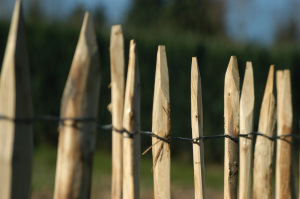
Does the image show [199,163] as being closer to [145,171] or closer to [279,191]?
[279,191]

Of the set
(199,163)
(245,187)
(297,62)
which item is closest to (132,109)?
(199,163)

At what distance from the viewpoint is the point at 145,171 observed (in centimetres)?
787

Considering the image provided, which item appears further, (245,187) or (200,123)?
(245,187)

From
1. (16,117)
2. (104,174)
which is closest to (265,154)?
(16,117)

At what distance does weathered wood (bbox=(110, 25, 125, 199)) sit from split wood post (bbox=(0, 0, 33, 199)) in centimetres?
39

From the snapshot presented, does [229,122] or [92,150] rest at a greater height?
[229,122]

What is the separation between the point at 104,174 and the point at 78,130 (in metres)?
5.62

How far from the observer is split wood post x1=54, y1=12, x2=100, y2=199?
4.83ft

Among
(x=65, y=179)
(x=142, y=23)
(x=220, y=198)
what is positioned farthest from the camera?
(x=142, y=23)

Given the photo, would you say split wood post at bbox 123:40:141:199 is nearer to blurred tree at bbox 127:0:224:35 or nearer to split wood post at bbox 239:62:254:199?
split wood post at bbox 239:62:254:199

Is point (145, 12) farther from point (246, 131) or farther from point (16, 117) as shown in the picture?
point (16, 117)

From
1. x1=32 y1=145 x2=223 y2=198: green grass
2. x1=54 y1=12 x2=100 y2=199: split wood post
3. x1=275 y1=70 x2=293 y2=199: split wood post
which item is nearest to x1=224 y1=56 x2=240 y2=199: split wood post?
x1=275 y1=70 x2=293 y2=199: split wood post

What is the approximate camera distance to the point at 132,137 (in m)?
1.73

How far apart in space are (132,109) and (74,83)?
33 centimetres
